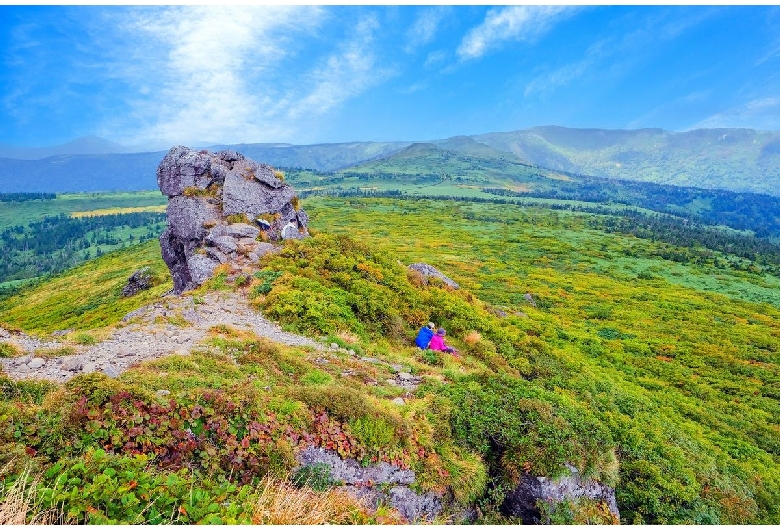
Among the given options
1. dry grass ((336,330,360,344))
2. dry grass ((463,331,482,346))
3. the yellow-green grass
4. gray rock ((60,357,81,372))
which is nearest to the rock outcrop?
the yellow-green grass

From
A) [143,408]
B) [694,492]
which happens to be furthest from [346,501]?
[694,492]

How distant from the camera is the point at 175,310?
20594mm

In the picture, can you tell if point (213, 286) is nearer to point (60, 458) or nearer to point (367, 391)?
point (367, 391)

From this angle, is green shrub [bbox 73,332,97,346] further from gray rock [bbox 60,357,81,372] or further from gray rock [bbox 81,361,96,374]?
gray rock [bbox 81,361,96,374]

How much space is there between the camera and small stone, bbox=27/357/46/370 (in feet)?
40.5

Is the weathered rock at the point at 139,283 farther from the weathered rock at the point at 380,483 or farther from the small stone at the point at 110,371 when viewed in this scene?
the weathered rock at the point at 380,483

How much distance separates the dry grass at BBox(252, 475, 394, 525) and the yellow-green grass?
4098cm

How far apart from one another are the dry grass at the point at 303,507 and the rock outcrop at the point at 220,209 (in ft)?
77.4

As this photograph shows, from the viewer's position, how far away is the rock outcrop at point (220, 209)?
32.7 m

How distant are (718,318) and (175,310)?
5914 centimetres

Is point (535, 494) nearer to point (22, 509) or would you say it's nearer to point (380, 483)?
point (380, 483)

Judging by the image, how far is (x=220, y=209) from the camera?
37156mm

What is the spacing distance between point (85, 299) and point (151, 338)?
74.8 metres

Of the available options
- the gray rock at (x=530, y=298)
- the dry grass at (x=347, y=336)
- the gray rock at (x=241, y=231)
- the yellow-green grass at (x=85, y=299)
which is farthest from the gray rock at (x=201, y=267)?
the gray rock at (x=530, y=298)
